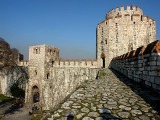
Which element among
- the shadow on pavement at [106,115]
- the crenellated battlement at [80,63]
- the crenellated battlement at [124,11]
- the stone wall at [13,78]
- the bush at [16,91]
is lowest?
the bush at [16,91]

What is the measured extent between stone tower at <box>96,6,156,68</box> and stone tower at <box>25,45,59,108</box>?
7.43 m

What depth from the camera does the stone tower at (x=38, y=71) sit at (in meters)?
20.8

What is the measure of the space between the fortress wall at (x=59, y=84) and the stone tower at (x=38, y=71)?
11.3 inches

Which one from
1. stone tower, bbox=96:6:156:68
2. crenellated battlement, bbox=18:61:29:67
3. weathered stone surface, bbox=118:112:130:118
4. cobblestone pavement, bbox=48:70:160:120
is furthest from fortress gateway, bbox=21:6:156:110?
weathered stone surface, bbox=118:112:130:118

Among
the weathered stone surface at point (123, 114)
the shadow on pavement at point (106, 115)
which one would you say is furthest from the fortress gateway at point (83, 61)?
the weathered stone surface at point (123, 114)

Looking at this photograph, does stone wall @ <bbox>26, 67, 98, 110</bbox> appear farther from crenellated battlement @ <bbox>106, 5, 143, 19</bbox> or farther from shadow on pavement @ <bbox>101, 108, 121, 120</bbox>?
shadow on pavement @ <bbox>101, 108, 121, 120</bbox>

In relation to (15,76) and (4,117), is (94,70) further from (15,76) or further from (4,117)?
(15,76)

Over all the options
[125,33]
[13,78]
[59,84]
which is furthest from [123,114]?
[13,78]

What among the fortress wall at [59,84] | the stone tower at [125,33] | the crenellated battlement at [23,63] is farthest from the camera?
the crenellated battlement at [23,63]

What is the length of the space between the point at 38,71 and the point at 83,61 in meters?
6.20

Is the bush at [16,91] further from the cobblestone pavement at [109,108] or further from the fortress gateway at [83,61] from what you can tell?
the cobblestone pavement at [109,108]

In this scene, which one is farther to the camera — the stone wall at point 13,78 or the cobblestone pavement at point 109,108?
the stone wall at point 13,78

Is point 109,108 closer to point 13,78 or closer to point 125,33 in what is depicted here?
point 125,33

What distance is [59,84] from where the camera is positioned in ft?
67.7
